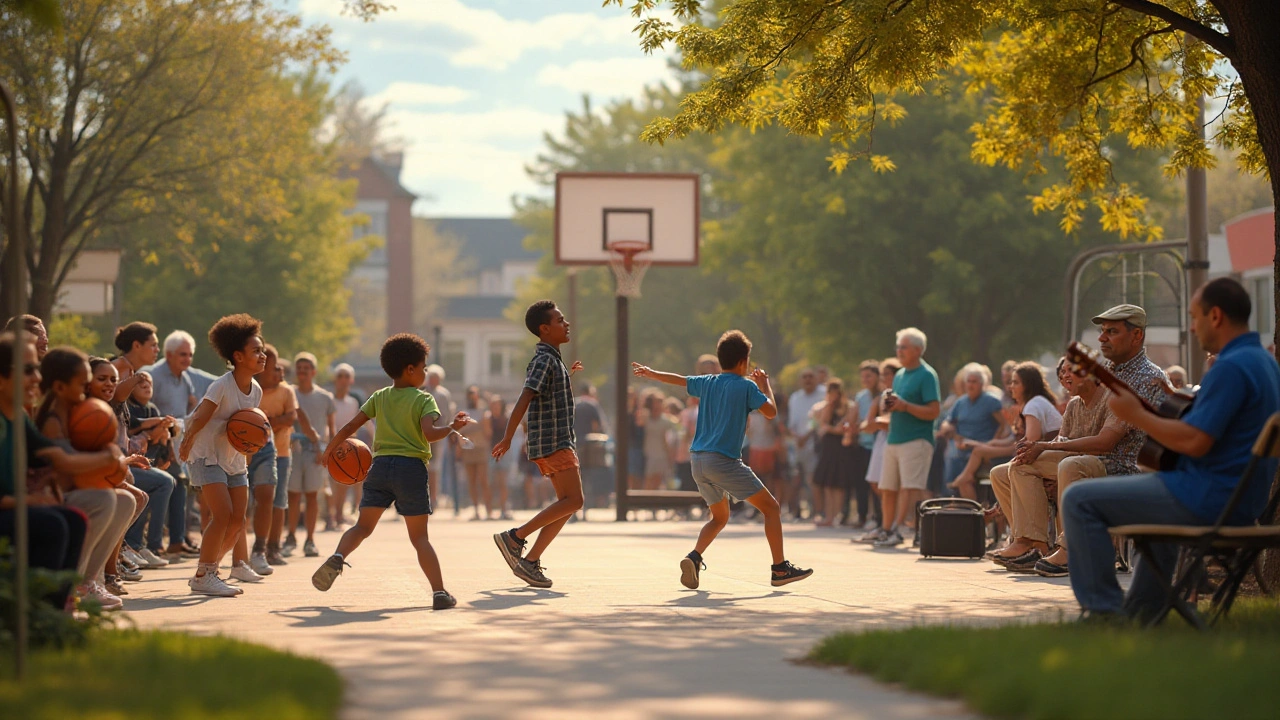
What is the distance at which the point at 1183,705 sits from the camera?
18.2 feet

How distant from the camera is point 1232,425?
7.74m

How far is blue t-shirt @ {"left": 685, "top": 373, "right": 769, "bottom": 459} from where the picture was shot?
1179 cm

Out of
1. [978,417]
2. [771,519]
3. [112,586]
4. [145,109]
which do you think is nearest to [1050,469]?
[771,519]

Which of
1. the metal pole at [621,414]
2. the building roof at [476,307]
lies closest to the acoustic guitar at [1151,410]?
the metal pole at [621,414]

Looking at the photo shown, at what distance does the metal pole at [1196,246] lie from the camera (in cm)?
1683

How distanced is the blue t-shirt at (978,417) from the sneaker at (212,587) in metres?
8.61

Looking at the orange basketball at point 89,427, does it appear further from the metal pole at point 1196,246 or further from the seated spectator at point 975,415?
the metal pole at point 1196,246

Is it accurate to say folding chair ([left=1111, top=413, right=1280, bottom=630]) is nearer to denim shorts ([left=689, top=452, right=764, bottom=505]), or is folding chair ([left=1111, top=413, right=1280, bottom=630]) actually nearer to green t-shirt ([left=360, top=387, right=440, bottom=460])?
denim shorts ([left=689, top=452, right=764, bottom=505])

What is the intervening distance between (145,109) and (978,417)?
627 inches

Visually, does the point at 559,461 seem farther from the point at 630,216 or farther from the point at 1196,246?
the point at 630,216

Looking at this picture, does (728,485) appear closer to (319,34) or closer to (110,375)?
(110,375)

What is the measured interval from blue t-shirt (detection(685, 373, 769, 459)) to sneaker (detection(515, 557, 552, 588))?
4.51ft

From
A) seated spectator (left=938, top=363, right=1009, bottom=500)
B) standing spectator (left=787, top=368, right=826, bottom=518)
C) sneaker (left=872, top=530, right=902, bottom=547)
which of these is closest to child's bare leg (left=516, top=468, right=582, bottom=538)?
sneaker (left=872, top=530, right=902, bottom=547)

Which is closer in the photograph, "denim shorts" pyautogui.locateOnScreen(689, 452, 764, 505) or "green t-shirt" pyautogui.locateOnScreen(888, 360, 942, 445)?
"denim shorts" pyautogui.locateOnScreen(689, 452, 764, 505)
